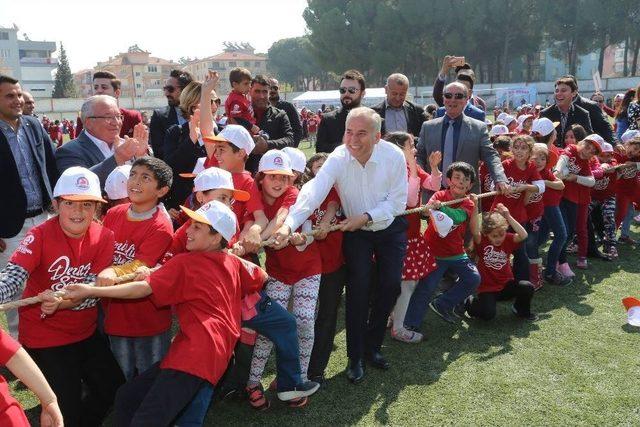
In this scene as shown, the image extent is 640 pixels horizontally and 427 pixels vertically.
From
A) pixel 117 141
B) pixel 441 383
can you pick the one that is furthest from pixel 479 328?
pixel 117 141

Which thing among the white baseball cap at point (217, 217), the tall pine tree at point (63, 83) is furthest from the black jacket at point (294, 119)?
the tall pine tree at point (63, 83)

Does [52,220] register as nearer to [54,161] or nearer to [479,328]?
[54,161]

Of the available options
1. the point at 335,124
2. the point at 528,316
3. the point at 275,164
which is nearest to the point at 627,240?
the point at 528,316

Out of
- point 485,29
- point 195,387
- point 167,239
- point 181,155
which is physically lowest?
point 195,387

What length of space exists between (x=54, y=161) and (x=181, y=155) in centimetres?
115

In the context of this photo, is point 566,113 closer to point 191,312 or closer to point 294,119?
point 294,119

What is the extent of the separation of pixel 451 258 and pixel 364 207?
1.50 m

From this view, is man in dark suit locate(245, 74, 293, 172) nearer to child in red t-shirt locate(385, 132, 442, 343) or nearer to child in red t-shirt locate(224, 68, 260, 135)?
child in red t-shirt locate(224, 68, 260, 135)

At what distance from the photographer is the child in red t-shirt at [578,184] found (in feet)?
23.1

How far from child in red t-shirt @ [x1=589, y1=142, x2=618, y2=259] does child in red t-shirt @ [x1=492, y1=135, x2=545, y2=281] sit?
81.3 inches

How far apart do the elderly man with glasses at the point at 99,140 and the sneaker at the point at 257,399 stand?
6.59 feet

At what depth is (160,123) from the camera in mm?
6531

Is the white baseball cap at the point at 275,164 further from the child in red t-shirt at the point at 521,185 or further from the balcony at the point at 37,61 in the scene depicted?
the balcony at the point at 37,61

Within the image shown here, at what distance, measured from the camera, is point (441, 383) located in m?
4.52
